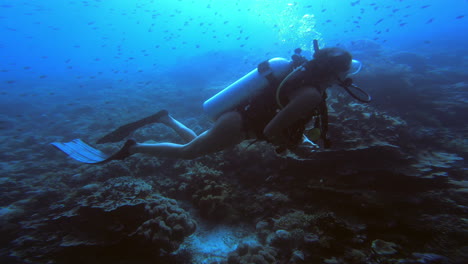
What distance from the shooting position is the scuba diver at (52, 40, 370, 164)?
2.72 meters

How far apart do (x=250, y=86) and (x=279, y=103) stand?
1.86 ft

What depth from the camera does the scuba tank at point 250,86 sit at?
319 cm

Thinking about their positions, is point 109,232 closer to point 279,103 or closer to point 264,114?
point 264,114

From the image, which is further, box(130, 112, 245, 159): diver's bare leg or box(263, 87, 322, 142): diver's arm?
box(130, 112, 245, 159): diver's bare leg

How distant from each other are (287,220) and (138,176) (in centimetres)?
505

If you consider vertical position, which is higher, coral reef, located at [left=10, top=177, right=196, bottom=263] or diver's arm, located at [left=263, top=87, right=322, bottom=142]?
diver's arm, located at [left=263, top=87, right=322, bottom=142]

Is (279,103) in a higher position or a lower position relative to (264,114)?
higher

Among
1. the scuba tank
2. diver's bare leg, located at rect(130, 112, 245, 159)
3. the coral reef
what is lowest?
the coral reef

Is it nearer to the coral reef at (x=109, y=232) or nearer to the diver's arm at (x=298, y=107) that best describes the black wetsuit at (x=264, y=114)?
the diver's arm at (x=298, y=107)

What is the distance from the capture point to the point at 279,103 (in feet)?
9.77

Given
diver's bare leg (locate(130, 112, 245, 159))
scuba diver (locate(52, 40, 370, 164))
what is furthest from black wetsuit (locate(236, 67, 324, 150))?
diver's bare leg (locate(130, 112, 245, 159))

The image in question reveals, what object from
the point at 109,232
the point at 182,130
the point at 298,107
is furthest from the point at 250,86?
the point at 109,232

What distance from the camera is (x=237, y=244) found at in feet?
13.6

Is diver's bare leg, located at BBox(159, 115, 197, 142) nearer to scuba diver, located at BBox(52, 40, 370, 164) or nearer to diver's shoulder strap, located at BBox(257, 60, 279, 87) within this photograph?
scuba diver, located at BBox(52, 40, 370, 164)
